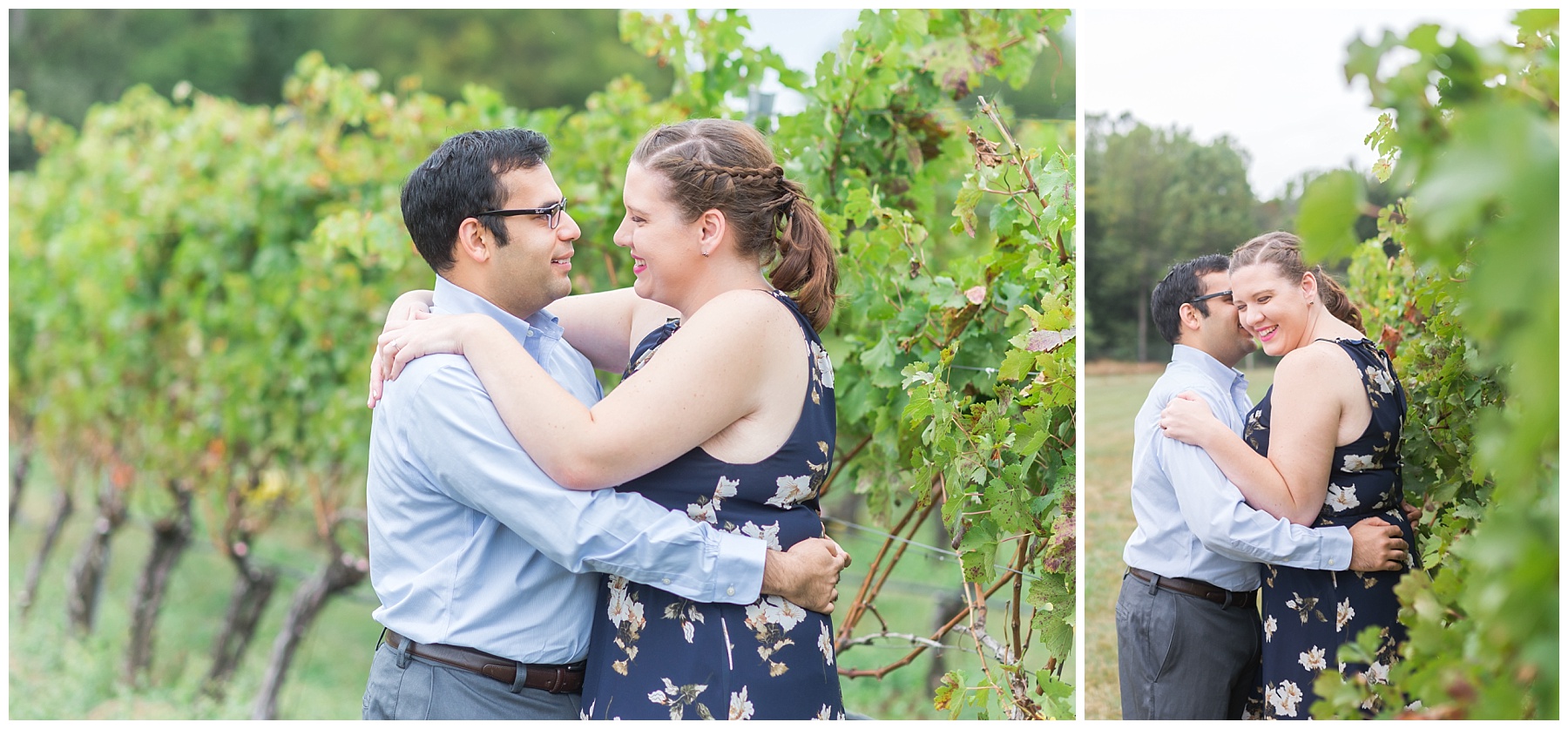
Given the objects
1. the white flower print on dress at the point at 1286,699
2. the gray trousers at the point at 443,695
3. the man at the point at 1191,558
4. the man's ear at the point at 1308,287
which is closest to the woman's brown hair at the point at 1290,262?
the man's ear at the point at 1308,287

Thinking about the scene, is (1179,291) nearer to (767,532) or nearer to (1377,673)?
(1377,673)

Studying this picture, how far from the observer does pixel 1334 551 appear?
6.91 ft

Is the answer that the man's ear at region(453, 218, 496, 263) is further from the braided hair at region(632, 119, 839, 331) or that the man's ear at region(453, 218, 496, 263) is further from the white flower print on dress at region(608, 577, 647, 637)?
the white flower print on dress at region(608, 577, 647, 637)

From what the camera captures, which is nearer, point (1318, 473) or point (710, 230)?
point (710, 230)

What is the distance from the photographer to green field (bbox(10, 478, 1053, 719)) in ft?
17.3

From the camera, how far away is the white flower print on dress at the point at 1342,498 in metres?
2.15

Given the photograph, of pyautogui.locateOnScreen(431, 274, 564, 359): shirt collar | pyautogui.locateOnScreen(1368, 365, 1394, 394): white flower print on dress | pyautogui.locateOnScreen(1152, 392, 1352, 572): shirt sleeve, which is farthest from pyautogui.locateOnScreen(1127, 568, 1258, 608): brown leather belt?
pyautogui.locateOnScreen(431, 274, 564, 359): shirt collar

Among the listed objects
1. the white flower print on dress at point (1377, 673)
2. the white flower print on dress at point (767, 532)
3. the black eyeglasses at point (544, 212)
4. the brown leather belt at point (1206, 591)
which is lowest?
the white flower print on dress at point (1377, 673)

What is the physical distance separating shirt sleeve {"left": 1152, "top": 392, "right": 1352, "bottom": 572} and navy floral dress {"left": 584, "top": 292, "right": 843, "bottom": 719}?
851 millimetres

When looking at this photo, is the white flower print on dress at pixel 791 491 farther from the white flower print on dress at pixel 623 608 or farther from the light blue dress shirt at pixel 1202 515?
the light blue dress shirt at pixel 1202 515

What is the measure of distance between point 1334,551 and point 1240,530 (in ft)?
0.57

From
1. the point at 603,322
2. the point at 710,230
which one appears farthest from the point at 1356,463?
the point at 603,322

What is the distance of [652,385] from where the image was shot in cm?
164
